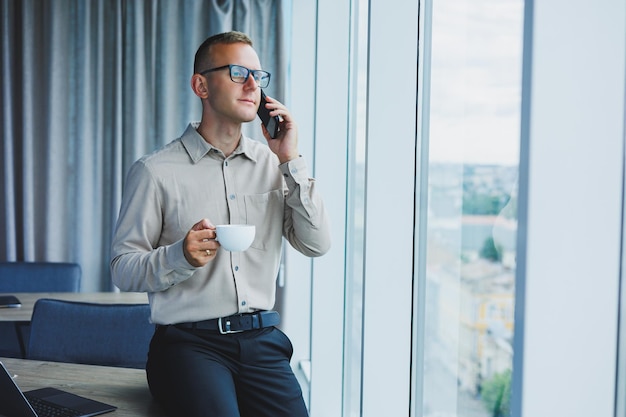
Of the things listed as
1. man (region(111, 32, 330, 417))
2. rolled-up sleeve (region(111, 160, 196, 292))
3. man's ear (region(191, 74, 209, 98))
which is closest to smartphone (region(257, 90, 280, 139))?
man (region(111, 32, 330, 417))

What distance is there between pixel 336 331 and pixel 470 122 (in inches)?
63.7

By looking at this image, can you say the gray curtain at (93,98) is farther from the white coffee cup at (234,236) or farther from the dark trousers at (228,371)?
the white coffee cup at (234,236)

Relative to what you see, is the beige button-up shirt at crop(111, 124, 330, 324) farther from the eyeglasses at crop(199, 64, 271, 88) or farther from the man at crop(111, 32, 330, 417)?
the eyeglasses at crop(199, 64, 271, 88)

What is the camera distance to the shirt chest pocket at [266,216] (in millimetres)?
1830

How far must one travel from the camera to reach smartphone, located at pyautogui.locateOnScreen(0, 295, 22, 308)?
275 centimetres

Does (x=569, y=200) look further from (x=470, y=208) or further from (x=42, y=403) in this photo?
(x=42, y=403)

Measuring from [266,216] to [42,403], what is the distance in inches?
29.9

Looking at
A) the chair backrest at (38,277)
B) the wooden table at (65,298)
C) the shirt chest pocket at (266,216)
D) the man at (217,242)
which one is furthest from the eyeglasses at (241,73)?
the chair backrest at (38,277)

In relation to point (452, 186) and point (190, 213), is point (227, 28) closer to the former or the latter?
point (190, 213)

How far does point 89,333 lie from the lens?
2.19 metres

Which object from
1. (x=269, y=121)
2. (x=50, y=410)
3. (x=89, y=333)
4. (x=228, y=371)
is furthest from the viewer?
(x=89, y=333)

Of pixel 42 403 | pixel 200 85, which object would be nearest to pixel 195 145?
pixel 200 85

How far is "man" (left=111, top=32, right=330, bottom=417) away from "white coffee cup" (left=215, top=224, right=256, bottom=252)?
0.05 metres

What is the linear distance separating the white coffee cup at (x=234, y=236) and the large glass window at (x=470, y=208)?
491 millimetres
